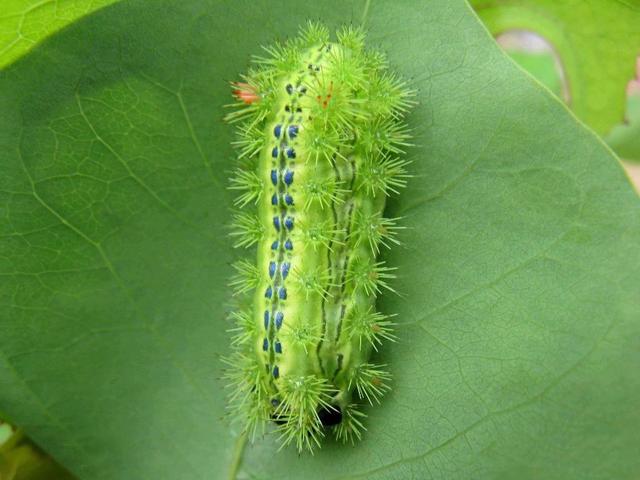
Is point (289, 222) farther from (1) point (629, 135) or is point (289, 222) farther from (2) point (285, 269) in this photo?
(1) point (629, 135)

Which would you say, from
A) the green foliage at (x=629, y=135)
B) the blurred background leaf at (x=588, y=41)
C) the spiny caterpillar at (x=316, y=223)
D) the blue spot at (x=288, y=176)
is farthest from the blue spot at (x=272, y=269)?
the green foliage at (x=629, y=135)

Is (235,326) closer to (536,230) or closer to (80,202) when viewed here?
(80,202)

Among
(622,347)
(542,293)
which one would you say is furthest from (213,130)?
(622,347)

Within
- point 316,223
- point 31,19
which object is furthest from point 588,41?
point 31,19

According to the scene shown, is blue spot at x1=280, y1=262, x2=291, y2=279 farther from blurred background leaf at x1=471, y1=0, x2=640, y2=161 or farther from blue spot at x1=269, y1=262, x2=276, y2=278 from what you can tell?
blurred background leaf at x1=471, y1=0, x2=640, y2=161

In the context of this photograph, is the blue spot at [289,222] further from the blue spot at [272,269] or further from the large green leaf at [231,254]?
the large green leaf at [231,254]

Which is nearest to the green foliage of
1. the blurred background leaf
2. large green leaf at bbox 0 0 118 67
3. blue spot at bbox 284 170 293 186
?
the blurred background leaf

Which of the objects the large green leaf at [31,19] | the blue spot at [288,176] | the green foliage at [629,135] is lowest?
the blue spot at [288,176]
